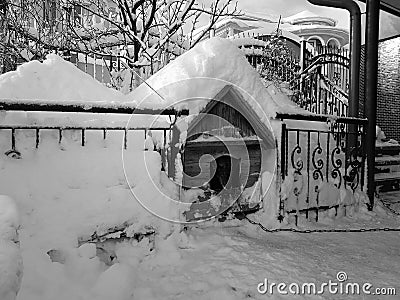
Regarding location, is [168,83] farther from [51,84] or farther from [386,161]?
[386,161]

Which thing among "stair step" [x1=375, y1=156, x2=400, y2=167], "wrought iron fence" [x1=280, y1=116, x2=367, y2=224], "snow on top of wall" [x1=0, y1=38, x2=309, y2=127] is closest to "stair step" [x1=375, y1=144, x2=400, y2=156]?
"stair step" [x1=375, y1=156, x2=400, y2=167]

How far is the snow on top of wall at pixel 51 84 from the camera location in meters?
2.69

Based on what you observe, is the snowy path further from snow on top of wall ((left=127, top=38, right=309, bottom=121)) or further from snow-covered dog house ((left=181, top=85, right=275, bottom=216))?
snow on top of wall ((left=127, top=38, right=309, bottom=121))

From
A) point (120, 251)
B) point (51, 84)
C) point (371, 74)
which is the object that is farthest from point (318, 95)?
point (120, 251)

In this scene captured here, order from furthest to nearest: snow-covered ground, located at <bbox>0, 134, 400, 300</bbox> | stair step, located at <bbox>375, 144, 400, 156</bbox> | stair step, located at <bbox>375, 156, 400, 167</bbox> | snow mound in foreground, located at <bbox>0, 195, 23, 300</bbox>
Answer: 1. stair step, located at <bbox>375, 144, 400, 156</bbox>
2. stair step, located at <bbox>375, 156, 400, 167</bbox>
3. snow-covered ground, located at <bbox>0, 134, 400, 300</bbox>
4. snow mound in foreground, located at <bbox>0, 195, 23, 300</bbox>

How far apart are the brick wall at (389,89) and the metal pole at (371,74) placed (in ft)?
13.0

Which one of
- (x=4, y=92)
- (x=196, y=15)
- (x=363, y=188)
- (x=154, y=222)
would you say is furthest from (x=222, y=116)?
(x=196, y=15)

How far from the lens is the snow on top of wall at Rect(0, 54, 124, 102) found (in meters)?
2.69

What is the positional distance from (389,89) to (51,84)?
8.02 meters

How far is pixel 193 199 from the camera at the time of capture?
2910mm

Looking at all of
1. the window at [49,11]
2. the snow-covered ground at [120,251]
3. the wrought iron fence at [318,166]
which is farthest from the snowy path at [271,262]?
the window at [49,11]

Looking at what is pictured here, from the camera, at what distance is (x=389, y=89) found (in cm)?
832

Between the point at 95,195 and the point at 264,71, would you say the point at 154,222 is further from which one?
the point at 264,71

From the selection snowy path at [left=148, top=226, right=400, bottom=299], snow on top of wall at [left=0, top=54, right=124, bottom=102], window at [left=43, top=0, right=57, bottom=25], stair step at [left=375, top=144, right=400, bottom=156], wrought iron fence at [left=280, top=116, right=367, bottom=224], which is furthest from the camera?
window at [left=43, top=0, right=57, bottom=25]
